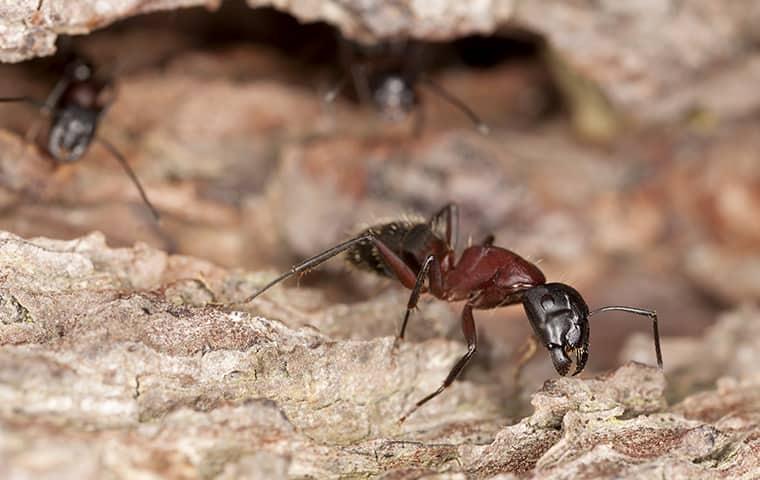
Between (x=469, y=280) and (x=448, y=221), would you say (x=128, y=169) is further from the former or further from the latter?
(x=469, y=280)

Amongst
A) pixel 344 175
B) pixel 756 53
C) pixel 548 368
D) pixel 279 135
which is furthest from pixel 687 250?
pixel 279 135

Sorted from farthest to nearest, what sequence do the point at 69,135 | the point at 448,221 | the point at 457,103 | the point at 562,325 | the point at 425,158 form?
1. the point at 457,103
2. the point at 425,158
3. the point at 448,221
4. the point at 69,135
5. the point at 562,325

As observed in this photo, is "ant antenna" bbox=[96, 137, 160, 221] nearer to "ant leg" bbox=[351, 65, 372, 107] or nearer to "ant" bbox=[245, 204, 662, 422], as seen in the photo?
"ant" bbox=[245, 204, 662, 422]

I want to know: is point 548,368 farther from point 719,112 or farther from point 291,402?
point 719,112

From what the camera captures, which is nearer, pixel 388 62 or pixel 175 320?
pixel 175 320

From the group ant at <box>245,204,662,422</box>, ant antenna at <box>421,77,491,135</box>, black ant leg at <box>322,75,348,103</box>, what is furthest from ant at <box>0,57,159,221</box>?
ant antenna at <box>421,77,491,135</box>

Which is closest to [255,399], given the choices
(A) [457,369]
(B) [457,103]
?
(A) [457,369]

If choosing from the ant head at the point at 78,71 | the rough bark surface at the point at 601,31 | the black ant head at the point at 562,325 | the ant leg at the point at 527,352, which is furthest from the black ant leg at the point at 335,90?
the black ant head at the point at 562,325
